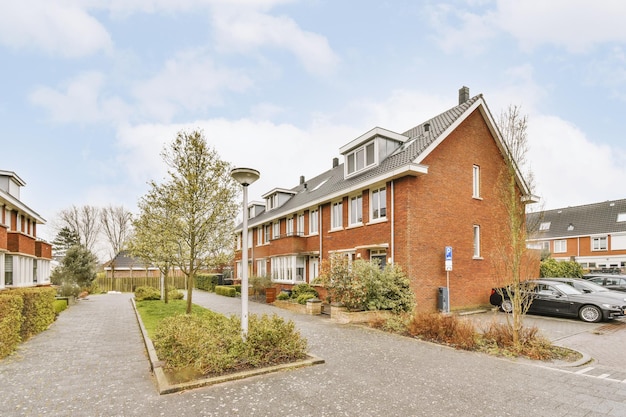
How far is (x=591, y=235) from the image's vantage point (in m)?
38.7

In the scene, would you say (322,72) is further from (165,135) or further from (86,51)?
(86,51)

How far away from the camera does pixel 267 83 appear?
49.4 ft

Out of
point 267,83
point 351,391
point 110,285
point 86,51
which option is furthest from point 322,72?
point 110,285

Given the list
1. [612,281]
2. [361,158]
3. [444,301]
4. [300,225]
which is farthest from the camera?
[300,225]

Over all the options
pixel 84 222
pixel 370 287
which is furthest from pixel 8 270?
pixel 84 222

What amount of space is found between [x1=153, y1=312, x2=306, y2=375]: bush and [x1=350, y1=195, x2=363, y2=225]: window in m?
10.0

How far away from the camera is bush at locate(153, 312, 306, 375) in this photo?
6648mm

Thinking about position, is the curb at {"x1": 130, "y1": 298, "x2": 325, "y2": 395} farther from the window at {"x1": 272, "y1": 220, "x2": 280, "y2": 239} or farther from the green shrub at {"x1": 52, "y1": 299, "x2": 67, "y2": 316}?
the window at {"x1": 272, "y1": 220, "x2": 280, "y2": 239}

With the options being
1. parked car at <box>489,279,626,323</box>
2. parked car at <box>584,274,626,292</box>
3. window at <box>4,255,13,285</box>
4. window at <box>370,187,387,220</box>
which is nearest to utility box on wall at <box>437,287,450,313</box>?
parked car at <box>489,279,626,323</box>

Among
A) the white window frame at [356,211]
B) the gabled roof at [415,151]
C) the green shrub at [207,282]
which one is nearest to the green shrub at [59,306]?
the gabled roof at [415,151]

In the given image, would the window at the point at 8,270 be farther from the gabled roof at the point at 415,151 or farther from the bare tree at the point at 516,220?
the bare tree at the point at 516,220

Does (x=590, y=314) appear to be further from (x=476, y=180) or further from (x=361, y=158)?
(x=361, y=158)

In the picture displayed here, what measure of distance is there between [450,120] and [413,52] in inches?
198

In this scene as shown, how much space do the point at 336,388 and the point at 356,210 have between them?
1206 centimetres
